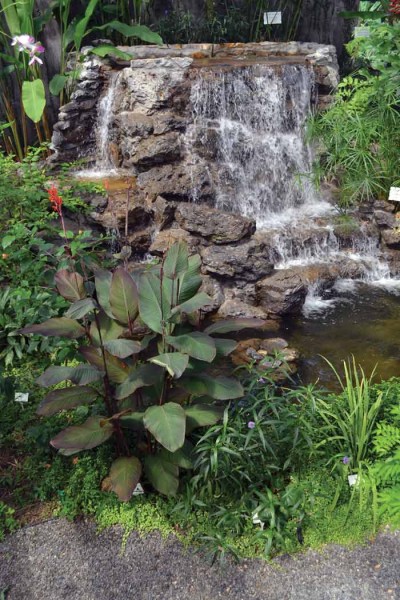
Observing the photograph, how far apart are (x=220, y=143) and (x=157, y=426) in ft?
18.2

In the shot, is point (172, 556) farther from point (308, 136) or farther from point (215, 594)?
point (308, 136)

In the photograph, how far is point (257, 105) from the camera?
741 cm

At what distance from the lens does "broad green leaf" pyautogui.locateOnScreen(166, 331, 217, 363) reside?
246cm

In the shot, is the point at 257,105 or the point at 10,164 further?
the point at 257,105

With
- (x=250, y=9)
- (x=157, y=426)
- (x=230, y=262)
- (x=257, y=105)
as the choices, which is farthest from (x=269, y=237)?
(x=250, y=9)

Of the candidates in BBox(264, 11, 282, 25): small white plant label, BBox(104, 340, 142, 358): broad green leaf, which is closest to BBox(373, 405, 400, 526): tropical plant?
BBox(104, 340, 142, 358): broad green leaf

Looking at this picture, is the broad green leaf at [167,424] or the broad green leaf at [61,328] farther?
the broad green leaf at [61,328]

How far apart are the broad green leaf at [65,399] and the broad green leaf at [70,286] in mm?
489

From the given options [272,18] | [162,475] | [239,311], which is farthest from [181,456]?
[272,18]

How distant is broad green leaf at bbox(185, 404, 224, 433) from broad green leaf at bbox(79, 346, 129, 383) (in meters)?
0.40

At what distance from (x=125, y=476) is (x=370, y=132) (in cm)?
537

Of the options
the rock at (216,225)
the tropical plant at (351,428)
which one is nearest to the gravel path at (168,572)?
the tropical plant at (351,428)

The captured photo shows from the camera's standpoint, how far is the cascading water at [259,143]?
23.0ft

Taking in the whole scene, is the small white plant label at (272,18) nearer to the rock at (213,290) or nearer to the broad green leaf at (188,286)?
the rock at (213,290)
